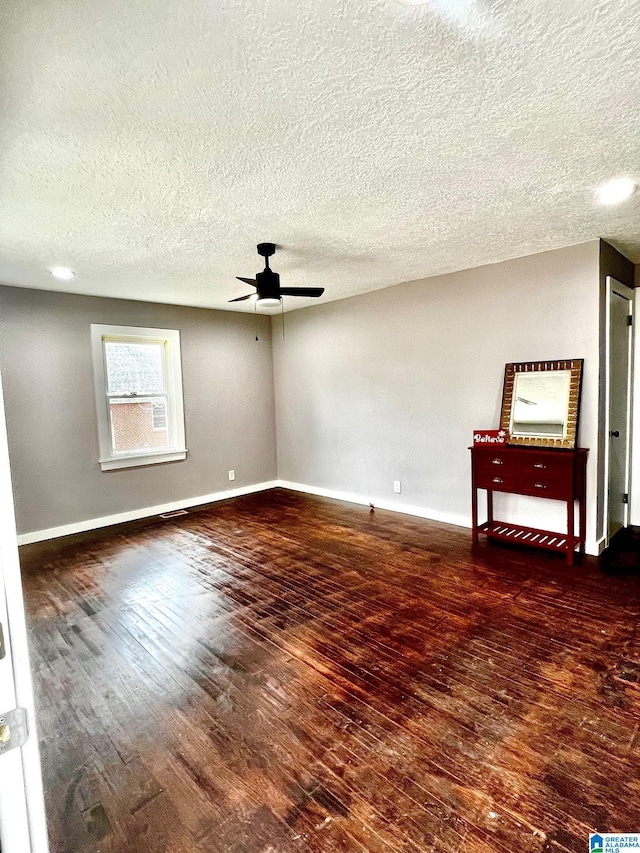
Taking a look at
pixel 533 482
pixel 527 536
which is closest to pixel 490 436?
A: pixel 533 482

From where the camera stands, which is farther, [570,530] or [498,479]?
[498,479]

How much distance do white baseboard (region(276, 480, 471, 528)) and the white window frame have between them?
1.69 m

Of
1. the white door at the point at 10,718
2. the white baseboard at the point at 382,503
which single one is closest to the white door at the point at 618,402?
the white baseboard at the point at 382,503

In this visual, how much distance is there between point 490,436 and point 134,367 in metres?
3.93

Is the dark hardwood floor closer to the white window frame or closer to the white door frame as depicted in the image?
the white door frame

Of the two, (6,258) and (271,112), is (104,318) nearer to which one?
(6,258)

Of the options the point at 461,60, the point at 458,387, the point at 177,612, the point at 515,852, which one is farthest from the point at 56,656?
the point at 458,387

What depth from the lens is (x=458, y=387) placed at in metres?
4.39

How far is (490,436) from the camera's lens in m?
3.99

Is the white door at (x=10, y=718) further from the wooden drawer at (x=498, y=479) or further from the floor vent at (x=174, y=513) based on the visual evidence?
the floor vent at (x=174, y=513)

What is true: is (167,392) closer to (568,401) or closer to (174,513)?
(174,513)

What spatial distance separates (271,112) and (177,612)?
9.33ft

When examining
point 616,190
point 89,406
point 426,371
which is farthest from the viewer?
point 89,406

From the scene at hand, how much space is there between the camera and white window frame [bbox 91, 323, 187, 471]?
482cm
